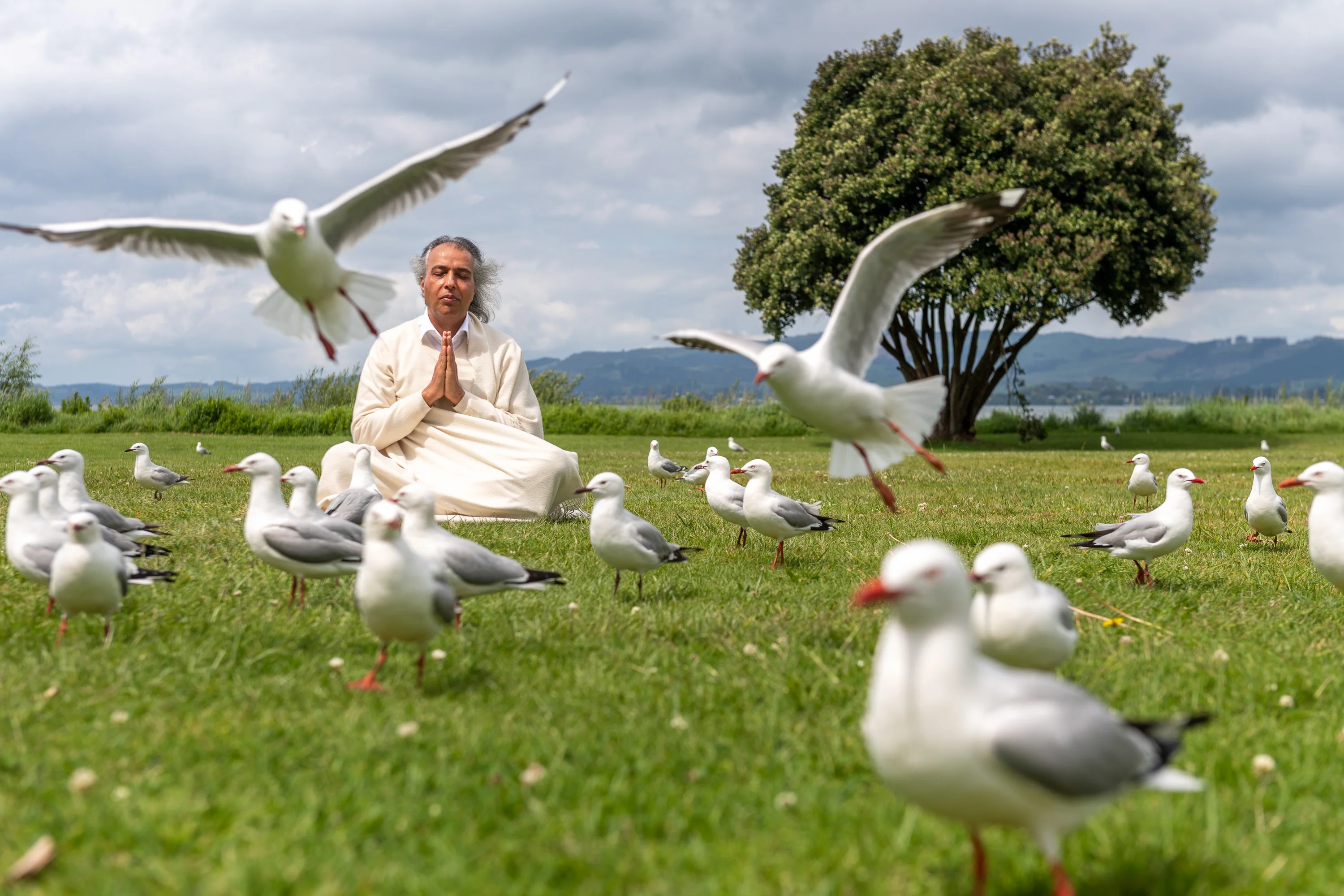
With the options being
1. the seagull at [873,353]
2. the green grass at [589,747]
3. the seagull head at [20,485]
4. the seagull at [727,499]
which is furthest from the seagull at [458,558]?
the seagull at [727,499]

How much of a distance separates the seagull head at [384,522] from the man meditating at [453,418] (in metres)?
4.94

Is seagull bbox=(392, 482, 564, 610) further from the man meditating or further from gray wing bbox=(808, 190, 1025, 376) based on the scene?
the man meditating

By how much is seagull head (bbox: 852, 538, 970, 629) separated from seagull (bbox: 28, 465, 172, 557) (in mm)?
5089

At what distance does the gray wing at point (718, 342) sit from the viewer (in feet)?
13.9

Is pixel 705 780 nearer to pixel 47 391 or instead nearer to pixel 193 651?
pixel 193 651

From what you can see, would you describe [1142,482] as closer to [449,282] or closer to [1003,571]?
[449,282]

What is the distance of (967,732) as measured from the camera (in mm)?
2342

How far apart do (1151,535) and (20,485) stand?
7.24 metres

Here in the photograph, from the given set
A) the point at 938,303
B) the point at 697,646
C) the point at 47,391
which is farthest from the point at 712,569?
the point at 47,391

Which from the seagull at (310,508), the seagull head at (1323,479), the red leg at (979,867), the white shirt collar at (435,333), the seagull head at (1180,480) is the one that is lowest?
the red leg at (979,867)

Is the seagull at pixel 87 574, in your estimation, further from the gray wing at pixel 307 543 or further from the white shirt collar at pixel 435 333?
the white shirt collar at pixel 435 333

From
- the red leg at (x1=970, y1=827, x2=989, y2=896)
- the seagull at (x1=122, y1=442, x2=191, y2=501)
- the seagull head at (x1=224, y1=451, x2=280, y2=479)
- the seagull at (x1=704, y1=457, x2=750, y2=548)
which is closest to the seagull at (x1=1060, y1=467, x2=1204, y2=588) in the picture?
the seagull at (x1=704, y1=457, x2=750, y2=548)

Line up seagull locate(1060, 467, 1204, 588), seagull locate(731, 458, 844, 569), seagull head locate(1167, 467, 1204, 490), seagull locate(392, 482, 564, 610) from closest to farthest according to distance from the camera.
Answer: seagull locate(392, 482, 564, 610), seagull locate(1060, 467, 1204, 588), seagull head locate(1167, 467, 1204, 490), seagull locate(731, 458, 844, 569)

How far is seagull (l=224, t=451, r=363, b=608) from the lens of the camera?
5312 millimetres
